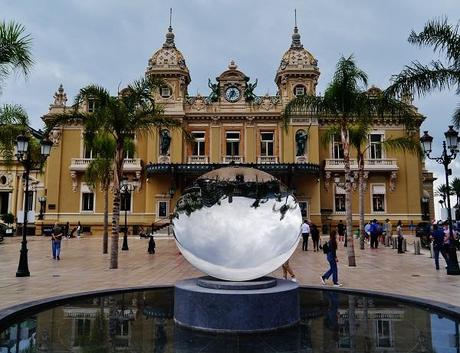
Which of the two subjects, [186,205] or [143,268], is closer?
[186,205]

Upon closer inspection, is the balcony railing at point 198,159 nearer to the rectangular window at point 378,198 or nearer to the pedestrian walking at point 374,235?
the rectangular window at point 378,198

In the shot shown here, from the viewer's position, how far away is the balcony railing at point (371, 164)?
1435 inches

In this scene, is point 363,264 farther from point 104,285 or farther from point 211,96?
point 211,96

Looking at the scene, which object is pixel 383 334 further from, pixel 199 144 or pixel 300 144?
pixel 199 144

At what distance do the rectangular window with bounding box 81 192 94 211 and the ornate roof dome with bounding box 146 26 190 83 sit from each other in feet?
39.5

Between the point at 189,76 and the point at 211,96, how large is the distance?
10.9ft

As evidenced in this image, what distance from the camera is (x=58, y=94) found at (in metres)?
38.6

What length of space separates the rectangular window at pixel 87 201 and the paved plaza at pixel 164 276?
1923cm

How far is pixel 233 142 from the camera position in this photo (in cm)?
3759

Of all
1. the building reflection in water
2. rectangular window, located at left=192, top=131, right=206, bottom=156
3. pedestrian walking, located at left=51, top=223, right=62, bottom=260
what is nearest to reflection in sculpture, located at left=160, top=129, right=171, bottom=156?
rectangular window, located at left=192, top=131, right=206, bottom=156

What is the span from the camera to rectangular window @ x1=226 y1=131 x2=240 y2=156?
37.5 meters

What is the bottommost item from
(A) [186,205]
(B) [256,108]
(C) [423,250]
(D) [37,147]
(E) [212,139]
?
(C) [423,250]

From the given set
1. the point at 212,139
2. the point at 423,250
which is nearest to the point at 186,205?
the point at 423,250

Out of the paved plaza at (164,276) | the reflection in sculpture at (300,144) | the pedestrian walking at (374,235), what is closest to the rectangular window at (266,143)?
the reflection in sculpture at (300,144)
